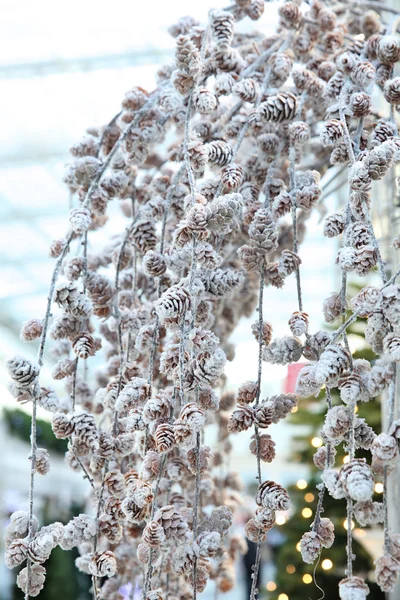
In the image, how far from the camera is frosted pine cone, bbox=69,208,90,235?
0.71 meters

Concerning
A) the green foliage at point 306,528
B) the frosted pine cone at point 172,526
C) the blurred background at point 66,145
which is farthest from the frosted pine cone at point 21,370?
the green foliage at point 306,528

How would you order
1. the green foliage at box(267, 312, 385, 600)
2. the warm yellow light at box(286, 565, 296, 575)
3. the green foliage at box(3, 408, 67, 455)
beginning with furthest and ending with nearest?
the green foliage at box(3, 408, 67, 455) < the warm yellow light at box(286, 565, 296, 575) < the green foliage at box(267, 312, 385, 600)

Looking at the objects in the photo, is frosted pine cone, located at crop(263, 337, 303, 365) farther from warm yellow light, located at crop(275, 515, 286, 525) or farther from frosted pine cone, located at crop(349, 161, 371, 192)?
warm yellow light, located at crop(275, 515, 286, 525)

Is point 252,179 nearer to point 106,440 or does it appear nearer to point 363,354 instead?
point 106,440

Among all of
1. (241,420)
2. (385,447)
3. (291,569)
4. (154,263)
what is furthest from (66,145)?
(385,447)

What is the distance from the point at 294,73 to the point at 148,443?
47 centimetres

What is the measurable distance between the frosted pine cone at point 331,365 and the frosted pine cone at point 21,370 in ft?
0.85

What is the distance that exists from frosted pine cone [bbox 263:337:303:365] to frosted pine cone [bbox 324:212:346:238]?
0.35 ft

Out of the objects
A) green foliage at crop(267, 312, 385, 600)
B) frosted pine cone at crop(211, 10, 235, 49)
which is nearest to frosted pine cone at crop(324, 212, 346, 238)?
frosted pine cone at crop(211, 10, 235, 49)

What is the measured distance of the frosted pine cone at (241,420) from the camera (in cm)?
64

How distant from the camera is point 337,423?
587 millimetres

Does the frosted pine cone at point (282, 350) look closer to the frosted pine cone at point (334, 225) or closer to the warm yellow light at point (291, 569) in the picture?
the frosted pine cone at point (334, 225)

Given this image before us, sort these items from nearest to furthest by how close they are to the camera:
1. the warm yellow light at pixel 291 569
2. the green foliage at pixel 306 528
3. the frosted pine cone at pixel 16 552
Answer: the frosted pine cone at pixel 16 552, the green foliage at pixel 306 528, the warm yellow light at pixel 291 569

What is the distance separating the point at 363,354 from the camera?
2.13 m
